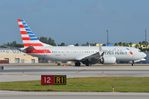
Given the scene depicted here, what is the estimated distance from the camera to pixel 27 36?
90.9 metres

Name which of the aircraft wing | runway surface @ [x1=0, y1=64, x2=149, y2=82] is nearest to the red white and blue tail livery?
the aircraft wing

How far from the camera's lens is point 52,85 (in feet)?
116

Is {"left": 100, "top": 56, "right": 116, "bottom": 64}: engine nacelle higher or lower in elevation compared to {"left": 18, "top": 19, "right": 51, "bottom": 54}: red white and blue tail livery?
lower

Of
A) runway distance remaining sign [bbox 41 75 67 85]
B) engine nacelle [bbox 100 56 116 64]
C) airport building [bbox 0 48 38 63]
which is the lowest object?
runway distance remaining sign [bbox 41 75 67 85]

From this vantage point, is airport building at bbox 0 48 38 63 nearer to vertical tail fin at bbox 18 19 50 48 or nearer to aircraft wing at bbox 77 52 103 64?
vertical tail fin at bbox 18 19 50 48

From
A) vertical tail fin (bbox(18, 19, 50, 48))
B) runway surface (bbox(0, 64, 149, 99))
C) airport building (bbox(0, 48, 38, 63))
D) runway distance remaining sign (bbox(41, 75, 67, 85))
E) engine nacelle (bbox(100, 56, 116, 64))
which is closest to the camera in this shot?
runway surface (bbox(0, 64, 149, 99))

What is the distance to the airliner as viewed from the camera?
8856cm

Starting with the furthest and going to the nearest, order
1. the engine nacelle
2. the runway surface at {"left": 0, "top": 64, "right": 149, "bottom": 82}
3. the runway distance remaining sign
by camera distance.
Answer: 1. the engine nacelle
2. the runway surface at {"left": 0, "top": 64, "right": 149, "bottom": 82}
3. the runway distance remaining sign

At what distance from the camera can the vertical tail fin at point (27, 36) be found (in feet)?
295

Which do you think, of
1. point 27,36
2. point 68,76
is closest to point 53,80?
point 68,76

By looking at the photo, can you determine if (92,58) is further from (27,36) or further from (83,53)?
(27,36)

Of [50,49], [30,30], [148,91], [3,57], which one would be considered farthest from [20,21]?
[148,91]

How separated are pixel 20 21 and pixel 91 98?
6818 centimetres

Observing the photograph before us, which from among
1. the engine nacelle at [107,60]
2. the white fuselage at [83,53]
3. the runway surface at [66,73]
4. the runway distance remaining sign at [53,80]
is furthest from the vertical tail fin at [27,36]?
the runway distance remaining sign at [53,80]
